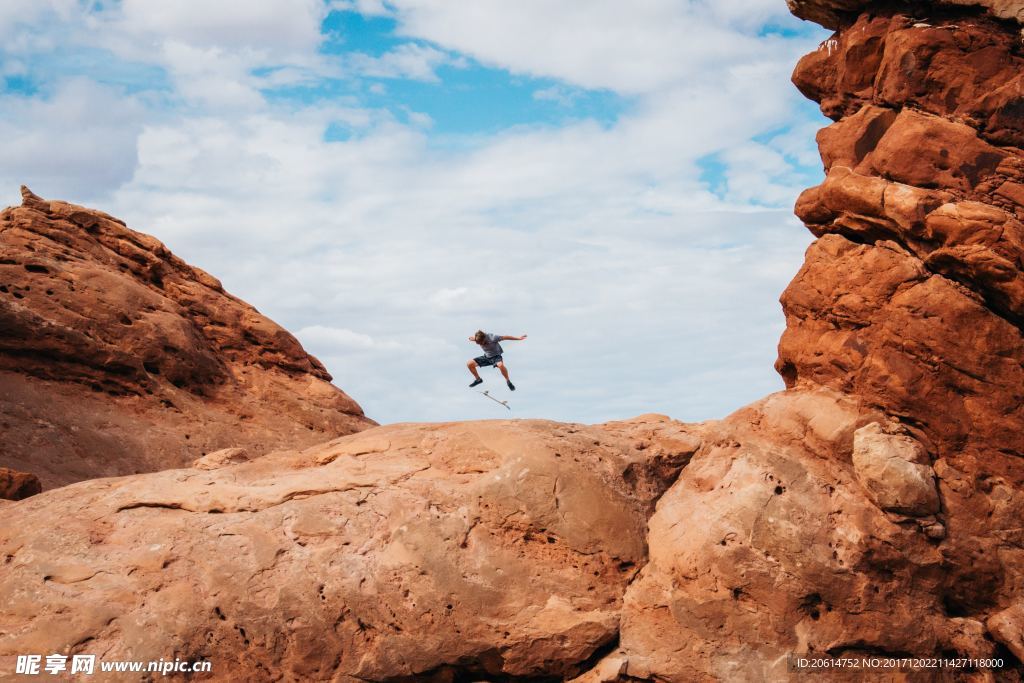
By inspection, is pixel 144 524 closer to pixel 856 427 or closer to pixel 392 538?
pixel 392 538

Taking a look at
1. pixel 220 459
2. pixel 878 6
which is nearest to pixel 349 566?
pixel 220 459

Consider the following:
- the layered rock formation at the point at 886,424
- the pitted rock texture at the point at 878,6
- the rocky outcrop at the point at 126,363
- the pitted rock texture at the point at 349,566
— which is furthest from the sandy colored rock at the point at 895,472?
the rocky outcrop at the point at 126,363

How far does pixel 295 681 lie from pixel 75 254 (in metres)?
13.3

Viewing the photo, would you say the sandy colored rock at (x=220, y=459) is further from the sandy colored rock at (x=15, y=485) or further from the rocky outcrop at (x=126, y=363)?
the rocky outcrop at (x=126, y=363)

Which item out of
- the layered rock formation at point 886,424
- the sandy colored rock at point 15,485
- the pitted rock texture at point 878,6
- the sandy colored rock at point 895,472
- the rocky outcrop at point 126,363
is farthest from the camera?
the rocky outcrop at point 126,363

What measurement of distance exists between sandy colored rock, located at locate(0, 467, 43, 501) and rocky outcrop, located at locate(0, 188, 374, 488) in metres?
2.53

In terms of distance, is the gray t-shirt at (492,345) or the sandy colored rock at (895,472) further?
the gray t-shirt at (492,345)

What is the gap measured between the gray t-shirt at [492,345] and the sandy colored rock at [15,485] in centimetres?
791

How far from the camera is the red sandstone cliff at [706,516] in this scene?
10.4 metres

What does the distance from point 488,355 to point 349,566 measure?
7967 millimetres

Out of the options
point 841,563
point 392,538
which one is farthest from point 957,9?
point 392,538

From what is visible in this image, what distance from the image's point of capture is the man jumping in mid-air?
1794cm

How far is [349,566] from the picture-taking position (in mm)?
10633

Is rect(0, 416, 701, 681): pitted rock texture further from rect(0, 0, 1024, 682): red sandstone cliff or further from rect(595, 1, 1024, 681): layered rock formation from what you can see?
rect(595, 1, 1024, 681): layered rock formation
